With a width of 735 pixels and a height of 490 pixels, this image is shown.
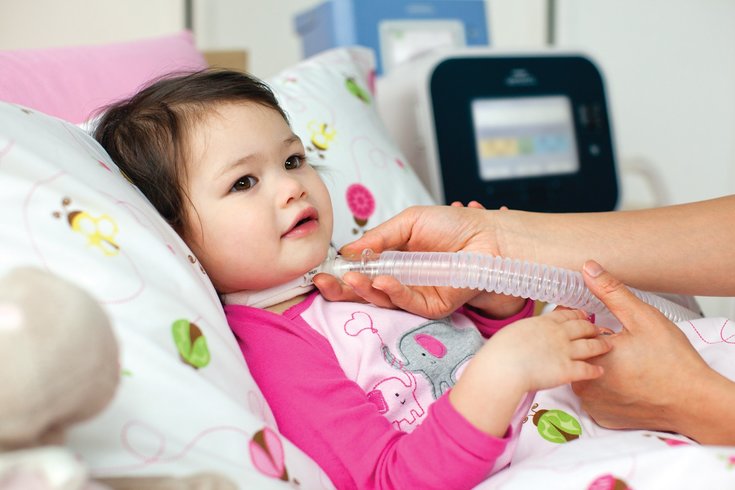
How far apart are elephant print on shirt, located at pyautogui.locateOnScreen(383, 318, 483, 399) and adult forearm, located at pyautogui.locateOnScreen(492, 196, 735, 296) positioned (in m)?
0.16

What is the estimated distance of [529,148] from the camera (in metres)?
1.88

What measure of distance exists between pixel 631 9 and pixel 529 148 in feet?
4.67

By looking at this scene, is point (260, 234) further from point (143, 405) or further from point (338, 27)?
point (338, 27)

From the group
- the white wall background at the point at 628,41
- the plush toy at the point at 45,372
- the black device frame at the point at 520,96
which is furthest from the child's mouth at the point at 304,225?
the white wall background at the point at 628,41

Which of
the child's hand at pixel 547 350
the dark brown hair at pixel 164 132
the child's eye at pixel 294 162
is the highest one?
the dark brown hair at pixel 164 132

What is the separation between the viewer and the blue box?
212 centimetres

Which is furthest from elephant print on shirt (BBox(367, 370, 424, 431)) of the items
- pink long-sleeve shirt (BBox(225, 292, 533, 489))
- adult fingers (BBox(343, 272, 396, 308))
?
adult fingers (BBox(343, 272, 396, 308))

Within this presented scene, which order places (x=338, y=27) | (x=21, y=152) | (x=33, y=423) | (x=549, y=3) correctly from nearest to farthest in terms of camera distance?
1. (x=33, y=423)
2. (x=21, y=152)
3. (x=338, y=27)
4. (x=549, y=3)

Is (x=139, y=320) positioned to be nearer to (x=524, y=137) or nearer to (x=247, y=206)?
(x=247, y=206)

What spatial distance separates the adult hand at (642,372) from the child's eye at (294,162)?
0.43 metres

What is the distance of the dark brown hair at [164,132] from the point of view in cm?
97

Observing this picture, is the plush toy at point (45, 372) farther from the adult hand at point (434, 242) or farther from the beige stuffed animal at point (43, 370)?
the adult hand at point (434, 242)

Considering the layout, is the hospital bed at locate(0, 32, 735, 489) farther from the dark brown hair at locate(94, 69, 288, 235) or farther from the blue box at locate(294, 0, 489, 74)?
the blue box at locate(294, 0, 489, 74)

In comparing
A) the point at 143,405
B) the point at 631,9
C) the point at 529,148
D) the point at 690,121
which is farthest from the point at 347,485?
the point at 631,9
